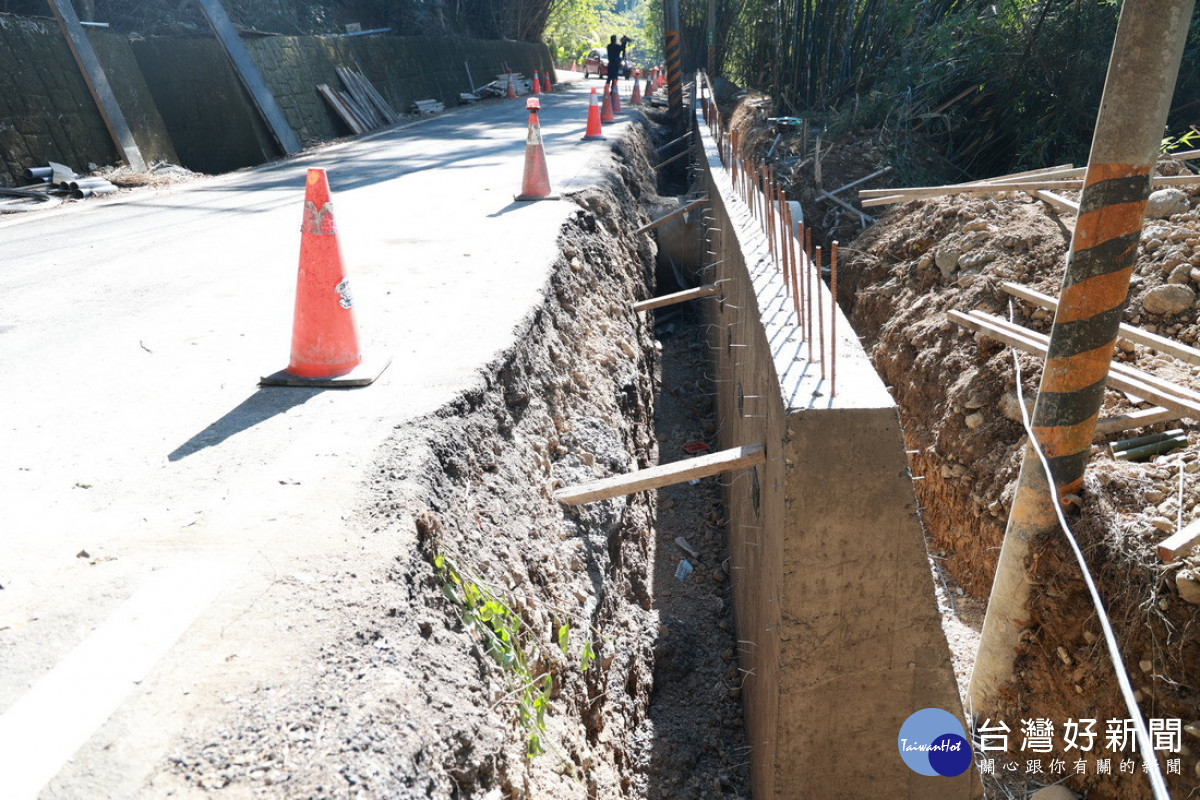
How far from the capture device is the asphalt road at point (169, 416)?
1.93 m

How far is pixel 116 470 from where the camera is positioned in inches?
113

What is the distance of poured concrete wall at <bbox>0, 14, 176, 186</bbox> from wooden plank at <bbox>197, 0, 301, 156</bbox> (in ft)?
5.97

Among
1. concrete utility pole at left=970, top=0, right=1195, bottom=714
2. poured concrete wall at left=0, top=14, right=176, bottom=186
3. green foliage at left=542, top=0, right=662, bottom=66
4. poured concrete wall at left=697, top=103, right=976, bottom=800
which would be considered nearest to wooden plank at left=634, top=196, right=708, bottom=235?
poured concrete wall at left=697, top=103, right=976, bottom=800

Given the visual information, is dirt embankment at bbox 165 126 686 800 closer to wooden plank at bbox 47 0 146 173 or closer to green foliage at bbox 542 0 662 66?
wooden plank at bbox 47 0 146 173

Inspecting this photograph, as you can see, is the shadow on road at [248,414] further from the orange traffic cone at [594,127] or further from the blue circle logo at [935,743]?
the orange traffic cone at [594,127]

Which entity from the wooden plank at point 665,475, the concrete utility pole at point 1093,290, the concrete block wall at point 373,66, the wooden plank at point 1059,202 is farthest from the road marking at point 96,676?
the concrete block wall at point 373,66

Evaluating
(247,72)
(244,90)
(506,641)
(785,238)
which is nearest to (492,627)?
(506,641)

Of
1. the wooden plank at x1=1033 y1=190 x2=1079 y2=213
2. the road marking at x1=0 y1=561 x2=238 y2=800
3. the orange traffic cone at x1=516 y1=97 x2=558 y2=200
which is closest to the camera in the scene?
the road marking at x1=0 y1=561 x2=238 y2=800

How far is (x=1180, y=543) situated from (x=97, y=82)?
1188 centimetres

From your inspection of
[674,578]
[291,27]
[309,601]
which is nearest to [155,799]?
[309,601]

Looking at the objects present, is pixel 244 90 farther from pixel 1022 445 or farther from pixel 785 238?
pixel 1022 445

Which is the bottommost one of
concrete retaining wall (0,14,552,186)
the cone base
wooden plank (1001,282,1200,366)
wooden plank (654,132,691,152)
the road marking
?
wooden plank (654,132,691,152)

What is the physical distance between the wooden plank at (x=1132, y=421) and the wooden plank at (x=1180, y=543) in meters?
0.75

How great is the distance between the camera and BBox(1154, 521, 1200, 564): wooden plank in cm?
276
